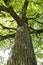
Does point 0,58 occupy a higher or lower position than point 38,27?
lower

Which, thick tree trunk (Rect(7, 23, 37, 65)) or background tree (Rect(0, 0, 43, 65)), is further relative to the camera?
background tree (Rect(0, 0, 43, 65))

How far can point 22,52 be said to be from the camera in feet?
16.4

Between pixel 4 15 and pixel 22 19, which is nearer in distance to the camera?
pixel 22 19

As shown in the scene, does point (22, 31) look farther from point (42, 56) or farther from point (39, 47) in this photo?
point (42, 56)

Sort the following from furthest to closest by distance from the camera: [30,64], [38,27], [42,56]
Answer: [42,56] → [38,27] → [30,64]

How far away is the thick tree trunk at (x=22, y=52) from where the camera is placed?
4715 mm

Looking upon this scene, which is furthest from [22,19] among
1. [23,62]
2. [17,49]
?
[23,62]

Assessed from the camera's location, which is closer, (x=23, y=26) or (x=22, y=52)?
(x=22, y=52)

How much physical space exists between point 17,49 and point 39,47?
168 inches

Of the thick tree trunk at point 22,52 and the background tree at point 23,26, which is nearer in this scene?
the thick tree trunk at point 22,52

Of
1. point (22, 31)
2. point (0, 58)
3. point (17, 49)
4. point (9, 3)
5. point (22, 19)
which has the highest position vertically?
point (9, 3)

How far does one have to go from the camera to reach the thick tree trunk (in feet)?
15.5

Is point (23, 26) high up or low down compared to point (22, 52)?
up

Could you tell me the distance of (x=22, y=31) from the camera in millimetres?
6012
